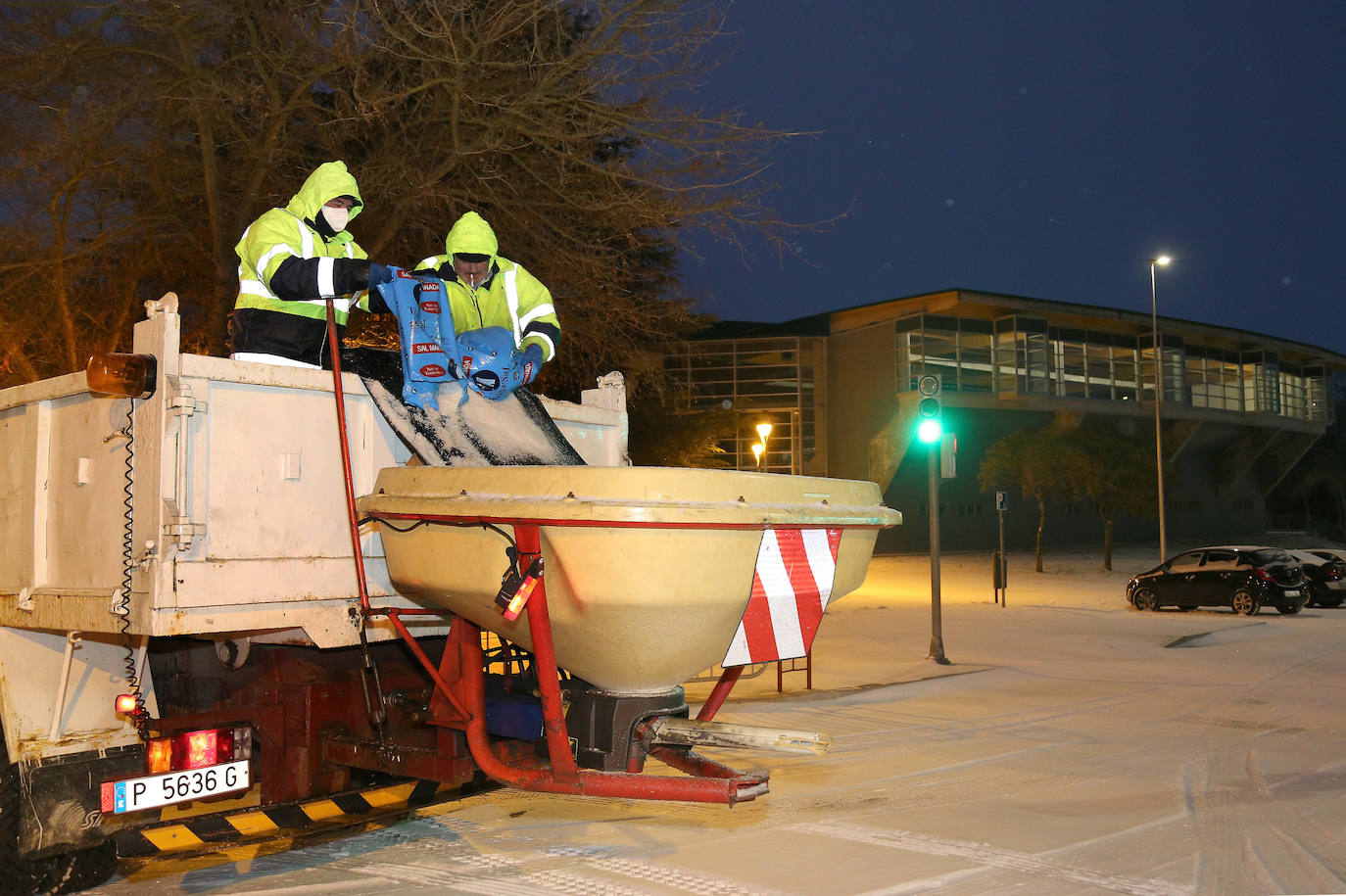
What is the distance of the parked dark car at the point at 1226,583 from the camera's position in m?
21.4

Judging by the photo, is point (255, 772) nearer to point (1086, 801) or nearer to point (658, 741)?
point (658, 741)

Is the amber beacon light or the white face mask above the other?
the white face mask

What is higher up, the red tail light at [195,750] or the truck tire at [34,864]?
the red tail light at [195,750]

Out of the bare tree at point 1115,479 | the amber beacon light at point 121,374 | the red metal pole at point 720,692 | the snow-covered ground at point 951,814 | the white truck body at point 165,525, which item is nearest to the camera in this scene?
the amber beacon light at point 121,374

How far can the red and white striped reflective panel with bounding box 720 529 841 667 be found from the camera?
13.6 feet

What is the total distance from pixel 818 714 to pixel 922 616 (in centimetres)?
1130

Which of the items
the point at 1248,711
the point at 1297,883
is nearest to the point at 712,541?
the point at 1297,883

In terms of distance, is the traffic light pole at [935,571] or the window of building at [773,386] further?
the window of building at [773,386]

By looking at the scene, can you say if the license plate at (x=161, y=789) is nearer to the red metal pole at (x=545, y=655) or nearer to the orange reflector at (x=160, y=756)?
the orange reflector at (x=160, y=756)

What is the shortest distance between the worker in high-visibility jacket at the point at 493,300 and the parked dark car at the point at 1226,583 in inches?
782

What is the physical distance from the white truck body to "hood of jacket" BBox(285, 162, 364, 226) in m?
0.98

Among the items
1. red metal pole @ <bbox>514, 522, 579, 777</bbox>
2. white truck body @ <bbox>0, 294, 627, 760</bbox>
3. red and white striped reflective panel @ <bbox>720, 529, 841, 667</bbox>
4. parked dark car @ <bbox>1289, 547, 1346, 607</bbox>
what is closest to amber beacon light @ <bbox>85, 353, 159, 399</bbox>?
white truck body @ <bbox>0, 294, 627, 760</bbox>

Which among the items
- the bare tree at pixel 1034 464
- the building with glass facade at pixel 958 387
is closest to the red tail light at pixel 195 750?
the bare tree at pixel 1034 464

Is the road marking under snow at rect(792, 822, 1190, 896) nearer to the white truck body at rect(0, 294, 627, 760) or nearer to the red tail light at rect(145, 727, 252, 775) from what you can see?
the white truck body at rect(0, 294, 627, 760)
